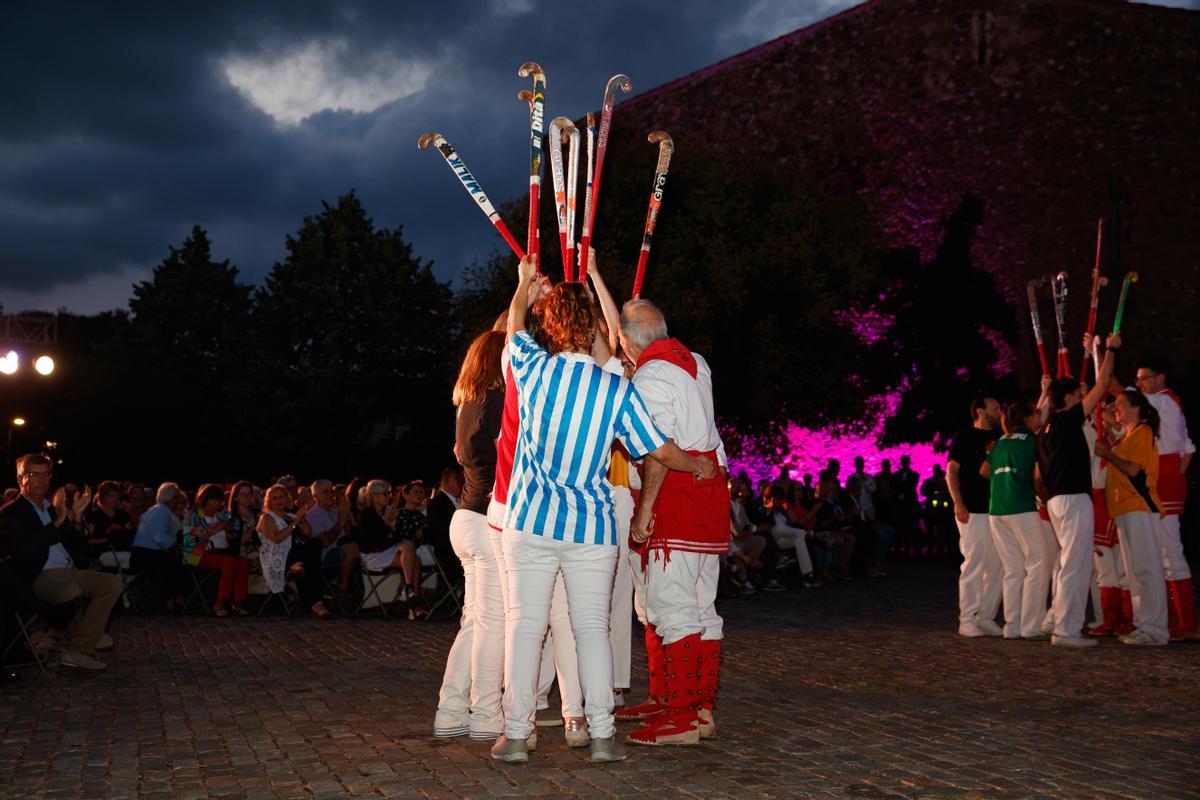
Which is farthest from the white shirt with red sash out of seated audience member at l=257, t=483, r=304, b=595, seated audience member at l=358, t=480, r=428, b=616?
seated audience member at l=257, t=483, r=304, b=595

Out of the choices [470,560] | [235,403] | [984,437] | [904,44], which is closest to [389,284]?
[235,403]

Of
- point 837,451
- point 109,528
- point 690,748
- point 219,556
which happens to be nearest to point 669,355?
point 690,748

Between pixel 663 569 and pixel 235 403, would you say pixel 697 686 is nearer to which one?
pixel 663 569

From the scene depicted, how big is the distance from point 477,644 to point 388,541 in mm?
7607

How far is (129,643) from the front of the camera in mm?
11016

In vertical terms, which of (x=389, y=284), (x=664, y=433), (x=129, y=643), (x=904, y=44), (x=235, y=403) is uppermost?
(x=904, y=44)

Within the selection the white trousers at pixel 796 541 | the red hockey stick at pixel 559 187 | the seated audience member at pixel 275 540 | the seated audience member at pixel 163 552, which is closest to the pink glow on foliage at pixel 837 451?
the white trousers at pixel 796 541

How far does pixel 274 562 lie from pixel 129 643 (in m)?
2.77

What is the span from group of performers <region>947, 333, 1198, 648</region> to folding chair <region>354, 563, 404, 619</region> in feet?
18.3

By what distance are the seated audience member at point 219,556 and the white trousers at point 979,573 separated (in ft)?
24.2

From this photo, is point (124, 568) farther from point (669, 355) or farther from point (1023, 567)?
point (669, 355)

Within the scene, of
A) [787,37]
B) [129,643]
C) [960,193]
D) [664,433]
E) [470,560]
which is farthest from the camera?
[787,37]

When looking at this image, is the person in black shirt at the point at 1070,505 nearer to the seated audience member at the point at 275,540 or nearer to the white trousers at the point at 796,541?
the white trousers at the point at 796,541

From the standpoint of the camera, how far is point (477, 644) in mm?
6199
